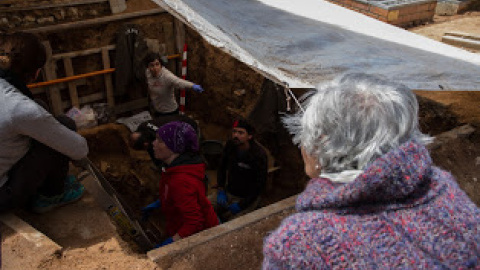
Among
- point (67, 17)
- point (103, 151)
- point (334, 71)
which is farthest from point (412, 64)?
point (67, 17)

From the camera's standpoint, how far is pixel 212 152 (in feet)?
21.4

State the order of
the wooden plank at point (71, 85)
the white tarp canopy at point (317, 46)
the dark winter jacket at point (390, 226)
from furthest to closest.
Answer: the wooden plank at point (71, 85) → the white tarp canopy at point (317, 46) → the dark winter jacket at point (390, 226)

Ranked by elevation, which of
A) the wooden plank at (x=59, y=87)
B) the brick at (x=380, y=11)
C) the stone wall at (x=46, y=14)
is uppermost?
the stone wall at (x=46, y=14)

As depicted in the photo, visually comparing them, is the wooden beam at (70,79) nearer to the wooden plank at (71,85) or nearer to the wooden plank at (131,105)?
the wooden plank at (71,85)

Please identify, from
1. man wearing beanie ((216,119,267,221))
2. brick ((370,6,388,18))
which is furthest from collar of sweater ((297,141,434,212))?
brick ((370,6,388,18))

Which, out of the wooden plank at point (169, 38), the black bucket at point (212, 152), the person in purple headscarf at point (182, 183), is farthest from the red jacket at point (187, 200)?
the wooden plank at point (169, 38)

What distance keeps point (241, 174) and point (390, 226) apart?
11.9 ft

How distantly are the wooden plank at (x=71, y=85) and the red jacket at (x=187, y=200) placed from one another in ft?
12.8

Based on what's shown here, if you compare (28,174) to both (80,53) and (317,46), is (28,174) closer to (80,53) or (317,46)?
(317,46)

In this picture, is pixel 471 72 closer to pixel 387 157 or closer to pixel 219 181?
pixel 387 157

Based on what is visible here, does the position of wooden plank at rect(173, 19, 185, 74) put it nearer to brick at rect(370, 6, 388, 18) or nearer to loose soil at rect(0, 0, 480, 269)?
loose soil at rect(0, 0, 480, 269)

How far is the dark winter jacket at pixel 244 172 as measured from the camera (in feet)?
15.2

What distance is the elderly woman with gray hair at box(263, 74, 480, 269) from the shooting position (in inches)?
45.8

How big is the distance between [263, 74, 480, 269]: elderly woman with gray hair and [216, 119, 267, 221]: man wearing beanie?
3.20m
